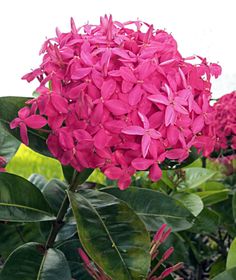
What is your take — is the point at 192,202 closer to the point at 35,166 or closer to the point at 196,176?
the point at 196,176

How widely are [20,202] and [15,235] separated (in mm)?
172

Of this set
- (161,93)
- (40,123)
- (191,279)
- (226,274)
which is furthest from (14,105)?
(191,279)

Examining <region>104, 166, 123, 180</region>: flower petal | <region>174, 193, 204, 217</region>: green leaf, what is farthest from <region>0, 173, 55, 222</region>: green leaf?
<region>174, 193, 204, 217</region>: green leaf

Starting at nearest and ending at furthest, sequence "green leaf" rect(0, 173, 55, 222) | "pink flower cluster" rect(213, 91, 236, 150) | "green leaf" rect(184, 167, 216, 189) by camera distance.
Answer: "green leaf" rect(0, 173, 55, 222) < "pink flower cluster" rect(213, 91, 236, 150) < "green leaf" rect(184, 167, 216, 189)

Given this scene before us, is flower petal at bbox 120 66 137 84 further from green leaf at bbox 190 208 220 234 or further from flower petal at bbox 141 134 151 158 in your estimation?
green leaf at bbox 190 208 220 234

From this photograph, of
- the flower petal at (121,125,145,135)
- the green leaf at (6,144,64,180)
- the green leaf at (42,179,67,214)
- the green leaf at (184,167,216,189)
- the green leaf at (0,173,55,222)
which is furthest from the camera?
the green leaf at (6,144,64,180)

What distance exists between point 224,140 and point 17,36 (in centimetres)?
76

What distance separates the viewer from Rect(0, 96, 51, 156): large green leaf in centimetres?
65

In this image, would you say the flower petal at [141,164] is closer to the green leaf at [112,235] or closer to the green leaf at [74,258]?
the green leaf at [112,235]

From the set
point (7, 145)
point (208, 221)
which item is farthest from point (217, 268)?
point (7, 145)

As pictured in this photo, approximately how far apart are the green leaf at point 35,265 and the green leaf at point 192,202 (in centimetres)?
29

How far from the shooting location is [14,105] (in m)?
0.66

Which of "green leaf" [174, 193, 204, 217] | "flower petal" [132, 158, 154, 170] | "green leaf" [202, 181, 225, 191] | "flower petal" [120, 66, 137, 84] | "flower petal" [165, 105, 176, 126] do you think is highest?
"flower petal" [120, 66, 137, 84]

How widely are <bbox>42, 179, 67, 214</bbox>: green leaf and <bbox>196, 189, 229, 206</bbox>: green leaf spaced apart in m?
0.39
